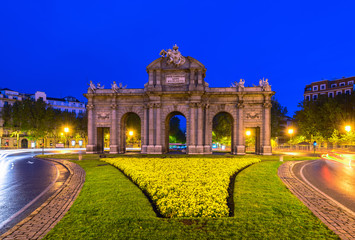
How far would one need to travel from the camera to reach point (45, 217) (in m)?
7.62

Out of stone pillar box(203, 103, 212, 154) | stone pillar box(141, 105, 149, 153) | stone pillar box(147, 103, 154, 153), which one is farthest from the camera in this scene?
stone pillar box(141, 105, 149, 153)

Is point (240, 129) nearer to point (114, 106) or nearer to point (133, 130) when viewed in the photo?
point (114, 106)

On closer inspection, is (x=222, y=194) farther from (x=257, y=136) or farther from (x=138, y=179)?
(x=257, y=136)

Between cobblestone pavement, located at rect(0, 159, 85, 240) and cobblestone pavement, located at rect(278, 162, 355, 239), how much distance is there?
31.3 ft

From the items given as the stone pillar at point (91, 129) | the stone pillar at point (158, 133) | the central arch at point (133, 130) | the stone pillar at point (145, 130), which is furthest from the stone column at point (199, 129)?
the central arch at point (133, 130)

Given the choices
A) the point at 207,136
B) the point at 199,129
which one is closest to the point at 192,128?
the point at 199,129

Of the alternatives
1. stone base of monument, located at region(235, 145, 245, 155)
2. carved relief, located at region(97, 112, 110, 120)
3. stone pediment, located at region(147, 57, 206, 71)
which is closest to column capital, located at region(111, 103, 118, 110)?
carved relief, located at region(97, 112, 110, 120)

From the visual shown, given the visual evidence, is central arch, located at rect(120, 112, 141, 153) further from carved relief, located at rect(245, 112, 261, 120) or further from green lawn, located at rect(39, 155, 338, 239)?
green lawn, located at rect(39, 155, 338, 239)

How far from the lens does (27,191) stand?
1149cm

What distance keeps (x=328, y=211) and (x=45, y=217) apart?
11.2m

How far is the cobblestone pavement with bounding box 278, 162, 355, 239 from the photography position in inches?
263

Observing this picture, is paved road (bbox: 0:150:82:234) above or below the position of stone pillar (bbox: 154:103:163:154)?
below

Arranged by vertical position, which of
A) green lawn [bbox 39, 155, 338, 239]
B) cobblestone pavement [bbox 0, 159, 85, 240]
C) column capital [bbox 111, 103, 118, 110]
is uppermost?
column capital [bbox 111, 103, 118, 110]

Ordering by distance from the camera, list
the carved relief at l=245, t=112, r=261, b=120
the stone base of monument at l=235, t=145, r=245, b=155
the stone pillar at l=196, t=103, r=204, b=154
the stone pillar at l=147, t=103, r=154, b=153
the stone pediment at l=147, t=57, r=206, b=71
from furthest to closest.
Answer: the carved relief at l=245, t=112, r=261, b=120
the stone pillar at l=147, t=103, r=154, b=153
the stone pediment at l=147, t=57, r=206, b=71
the stone base of monument at l=235, t=145, r=245, b=155
the stone pillar at l=196, t=103, r=204, b=154
